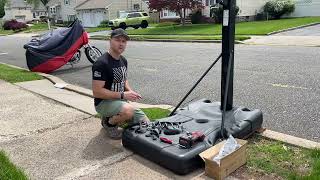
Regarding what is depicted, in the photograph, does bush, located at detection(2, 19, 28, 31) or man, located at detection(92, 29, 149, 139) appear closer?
man, located at detection(92, 29, 149, 139)

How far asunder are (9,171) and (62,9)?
221 ft

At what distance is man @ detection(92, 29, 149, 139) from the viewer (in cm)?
488

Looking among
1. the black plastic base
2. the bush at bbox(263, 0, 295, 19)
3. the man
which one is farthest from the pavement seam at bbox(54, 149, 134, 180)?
the bush at bbox(263, 0, 295, 19)

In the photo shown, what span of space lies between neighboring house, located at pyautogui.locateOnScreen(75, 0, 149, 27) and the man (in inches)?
1913

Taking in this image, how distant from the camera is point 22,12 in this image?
3509 inches

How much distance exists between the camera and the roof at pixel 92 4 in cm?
5459

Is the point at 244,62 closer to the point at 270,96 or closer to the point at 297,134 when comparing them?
the point at 270,96

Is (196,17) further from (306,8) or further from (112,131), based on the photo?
(112,131)

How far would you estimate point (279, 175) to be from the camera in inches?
155

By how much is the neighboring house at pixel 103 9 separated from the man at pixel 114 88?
4859cm

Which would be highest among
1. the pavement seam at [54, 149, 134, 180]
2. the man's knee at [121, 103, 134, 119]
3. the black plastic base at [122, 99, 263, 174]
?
the man's knee at [121, 103, 134, 119]

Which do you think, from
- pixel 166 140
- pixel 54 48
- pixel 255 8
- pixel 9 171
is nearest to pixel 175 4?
pixel 255 8

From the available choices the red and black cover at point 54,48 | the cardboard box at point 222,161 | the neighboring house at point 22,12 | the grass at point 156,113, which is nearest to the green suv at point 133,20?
the red and black cover at point 54,48

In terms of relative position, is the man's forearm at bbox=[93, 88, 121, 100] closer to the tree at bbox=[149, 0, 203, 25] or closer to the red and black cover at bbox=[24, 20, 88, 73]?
the red and black cover at bbox=[24, 20, 88, 73]
